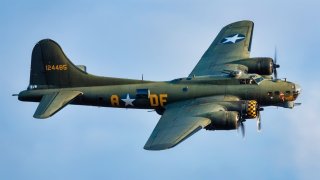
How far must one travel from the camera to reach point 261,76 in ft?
173

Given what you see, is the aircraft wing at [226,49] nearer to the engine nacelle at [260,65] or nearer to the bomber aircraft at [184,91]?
the bomber aircraft at [184,91]

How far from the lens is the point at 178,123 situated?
4838cm

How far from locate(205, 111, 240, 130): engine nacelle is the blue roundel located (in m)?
11.7

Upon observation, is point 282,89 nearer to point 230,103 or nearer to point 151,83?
point 230,103

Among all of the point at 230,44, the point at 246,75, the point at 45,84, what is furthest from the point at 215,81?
the point at 45,84

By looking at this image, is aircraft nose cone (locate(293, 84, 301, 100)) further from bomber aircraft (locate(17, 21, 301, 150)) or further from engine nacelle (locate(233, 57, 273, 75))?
engine nacelle (locate(233, 57, 273, 75))

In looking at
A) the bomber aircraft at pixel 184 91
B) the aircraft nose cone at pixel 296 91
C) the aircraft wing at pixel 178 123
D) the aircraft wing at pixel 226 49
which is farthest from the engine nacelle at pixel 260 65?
the aircraft wing at pixel 178 123

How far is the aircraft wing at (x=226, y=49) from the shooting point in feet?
183

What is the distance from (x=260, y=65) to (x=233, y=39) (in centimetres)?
501

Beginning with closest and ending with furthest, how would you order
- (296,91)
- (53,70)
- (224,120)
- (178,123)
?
(224,120) → (178,123) → (296,91) → (53,70)

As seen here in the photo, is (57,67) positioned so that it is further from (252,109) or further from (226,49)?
(252,109)

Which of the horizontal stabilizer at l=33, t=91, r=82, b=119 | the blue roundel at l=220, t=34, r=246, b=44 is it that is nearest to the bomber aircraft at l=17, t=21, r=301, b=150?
the horizontal stabilizer at l=33, t=91, r=82, b=119

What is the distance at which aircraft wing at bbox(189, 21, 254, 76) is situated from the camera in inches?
2196

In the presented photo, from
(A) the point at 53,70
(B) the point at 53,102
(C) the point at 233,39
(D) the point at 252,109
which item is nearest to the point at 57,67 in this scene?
(A) the point at 53,70
